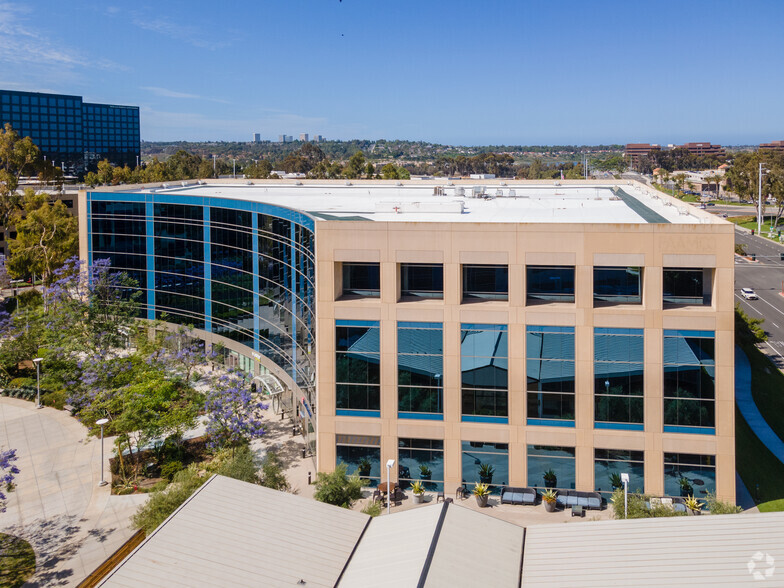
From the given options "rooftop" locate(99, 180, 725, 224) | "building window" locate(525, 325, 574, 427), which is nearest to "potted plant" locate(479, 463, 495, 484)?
"building window" locate(525, 325, 574, 427)

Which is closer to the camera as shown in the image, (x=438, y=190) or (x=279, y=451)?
(x=279, y=451)

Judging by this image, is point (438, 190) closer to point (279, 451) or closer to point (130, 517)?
point (279, 451)

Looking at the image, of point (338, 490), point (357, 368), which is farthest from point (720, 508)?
point (357, 368)

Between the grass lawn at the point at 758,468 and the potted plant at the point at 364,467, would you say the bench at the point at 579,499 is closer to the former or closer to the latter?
the grass lawn at the point at 758,468

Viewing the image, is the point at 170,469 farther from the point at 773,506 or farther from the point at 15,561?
the point at 773,506

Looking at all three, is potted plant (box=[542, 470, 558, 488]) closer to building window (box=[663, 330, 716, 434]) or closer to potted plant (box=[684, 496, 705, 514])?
building window (box=[663, 330, 716, 434])

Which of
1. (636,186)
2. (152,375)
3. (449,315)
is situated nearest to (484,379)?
(449,315)

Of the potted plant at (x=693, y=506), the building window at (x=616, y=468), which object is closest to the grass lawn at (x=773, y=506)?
the potted plant at (x=693, y=506)
